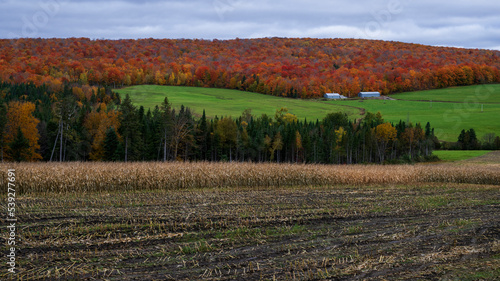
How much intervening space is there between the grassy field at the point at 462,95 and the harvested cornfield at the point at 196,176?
381 ft

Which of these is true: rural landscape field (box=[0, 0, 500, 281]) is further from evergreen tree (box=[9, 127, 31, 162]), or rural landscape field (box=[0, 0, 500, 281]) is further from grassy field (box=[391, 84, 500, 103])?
grassy field (box=[391, 84, 500, 103])

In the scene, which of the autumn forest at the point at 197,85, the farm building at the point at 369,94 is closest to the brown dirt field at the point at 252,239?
the autumn forest at the point at 197,85

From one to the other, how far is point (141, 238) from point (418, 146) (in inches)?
3666

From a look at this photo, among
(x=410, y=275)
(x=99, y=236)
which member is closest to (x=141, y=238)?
(x=99, y=236)

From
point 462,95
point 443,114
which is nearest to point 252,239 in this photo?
point 443,114

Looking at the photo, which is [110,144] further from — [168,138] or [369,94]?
[369,94]

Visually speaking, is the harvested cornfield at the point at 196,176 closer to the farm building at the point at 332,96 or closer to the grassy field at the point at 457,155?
the grassy field at the point at 457,155

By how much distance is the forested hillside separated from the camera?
470ft

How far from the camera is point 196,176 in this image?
27750 millimetres

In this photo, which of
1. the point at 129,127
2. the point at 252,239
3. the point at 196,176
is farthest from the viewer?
the point at 129,127

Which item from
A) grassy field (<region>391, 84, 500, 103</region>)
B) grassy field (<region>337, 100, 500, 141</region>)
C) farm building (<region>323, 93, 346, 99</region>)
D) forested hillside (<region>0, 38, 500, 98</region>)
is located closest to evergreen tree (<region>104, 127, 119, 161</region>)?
grassy field (<region>337, 100, 500, 141</region>)

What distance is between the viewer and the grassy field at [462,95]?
141500 millimetres

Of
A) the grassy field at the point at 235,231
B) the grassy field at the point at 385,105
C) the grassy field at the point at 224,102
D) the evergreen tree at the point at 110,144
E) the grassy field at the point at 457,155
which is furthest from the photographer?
the grassy field at the point at 224,102

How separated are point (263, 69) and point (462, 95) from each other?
74385 mm
